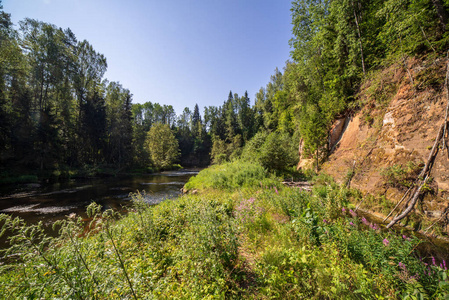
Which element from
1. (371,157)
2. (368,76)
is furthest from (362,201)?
(368,76)

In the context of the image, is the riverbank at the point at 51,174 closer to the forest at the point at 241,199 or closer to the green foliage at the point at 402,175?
the forest at the point at 241,199

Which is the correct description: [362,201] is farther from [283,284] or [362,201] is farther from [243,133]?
[243,133]

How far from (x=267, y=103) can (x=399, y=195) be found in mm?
43335

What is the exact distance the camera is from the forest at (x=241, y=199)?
250 centimetres

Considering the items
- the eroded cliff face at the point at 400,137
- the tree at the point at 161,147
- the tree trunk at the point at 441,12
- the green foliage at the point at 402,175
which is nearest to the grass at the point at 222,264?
the eroded cliff face at the point at 400,137

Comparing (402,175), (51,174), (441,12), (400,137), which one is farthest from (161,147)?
(441,12)

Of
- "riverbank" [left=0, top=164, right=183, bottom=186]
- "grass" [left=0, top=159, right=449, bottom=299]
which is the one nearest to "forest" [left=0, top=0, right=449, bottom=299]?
"grass" [left=0, top=159, right=449, bottom=299]

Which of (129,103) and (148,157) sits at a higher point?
(129,103)

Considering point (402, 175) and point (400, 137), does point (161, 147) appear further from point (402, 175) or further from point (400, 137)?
point (402, 175)

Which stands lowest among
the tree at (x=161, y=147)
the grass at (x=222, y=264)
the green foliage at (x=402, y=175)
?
the grass at (x=222, y=264)

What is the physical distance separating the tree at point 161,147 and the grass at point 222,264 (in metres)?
37.3

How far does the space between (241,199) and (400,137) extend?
27.3 feet

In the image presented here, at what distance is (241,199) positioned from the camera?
7.05 meters

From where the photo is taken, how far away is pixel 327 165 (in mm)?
12312
